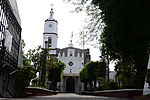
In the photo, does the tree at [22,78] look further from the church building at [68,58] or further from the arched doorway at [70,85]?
the arched doorway at [70,85]

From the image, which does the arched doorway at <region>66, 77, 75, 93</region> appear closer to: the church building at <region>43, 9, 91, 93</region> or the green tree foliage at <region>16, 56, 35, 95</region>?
the church building at <region>43, 9, 91, 93</region>

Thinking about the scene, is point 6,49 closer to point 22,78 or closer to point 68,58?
point 22,78

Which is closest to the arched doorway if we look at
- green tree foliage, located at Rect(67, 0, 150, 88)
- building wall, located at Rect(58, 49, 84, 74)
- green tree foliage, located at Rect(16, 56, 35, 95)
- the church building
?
the church building

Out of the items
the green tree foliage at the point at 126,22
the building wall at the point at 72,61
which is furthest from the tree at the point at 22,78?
the building wall at the point at 72,61

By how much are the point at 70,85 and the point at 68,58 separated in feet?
43.0

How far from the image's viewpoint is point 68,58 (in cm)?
7281

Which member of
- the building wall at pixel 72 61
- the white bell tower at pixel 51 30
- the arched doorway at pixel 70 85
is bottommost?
the arched doorway at pixel 70 85

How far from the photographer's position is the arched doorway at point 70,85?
60409mm

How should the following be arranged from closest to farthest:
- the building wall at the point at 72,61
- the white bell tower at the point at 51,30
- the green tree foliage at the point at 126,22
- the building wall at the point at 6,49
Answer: the green tree foliage at the point at 126,22
the building wall at the point at 6,49
the building wall at the point at 72,61
the white bell tower at the point at 51,30

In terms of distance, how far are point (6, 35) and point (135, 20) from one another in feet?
29.4

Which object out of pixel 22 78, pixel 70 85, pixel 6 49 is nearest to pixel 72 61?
pixel 70 85

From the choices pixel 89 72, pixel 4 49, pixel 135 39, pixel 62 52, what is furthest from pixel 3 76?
pixel 62 52

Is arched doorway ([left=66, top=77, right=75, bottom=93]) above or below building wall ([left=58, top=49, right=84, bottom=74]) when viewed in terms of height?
below

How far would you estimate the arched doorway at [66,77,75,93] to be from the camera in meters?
60.4
